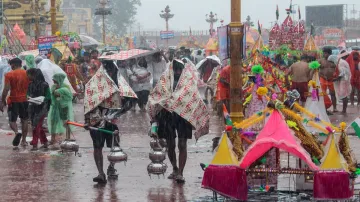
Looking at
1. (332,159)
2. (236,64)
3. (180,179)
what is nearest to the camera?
(332,159)

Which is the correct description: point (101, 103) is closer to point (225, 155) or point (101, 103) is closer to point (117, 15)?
point (225, 155)

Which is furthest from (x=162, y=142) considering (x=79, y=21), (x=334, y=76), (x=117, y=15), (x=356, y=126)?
(x=117, y=15)

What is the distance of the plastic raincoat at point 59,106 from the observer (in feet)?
48.6

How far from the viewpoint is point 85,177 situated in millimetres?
11883

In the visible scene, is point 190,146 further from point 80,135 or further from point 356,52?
point 356,52

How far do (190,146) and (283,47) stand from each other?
9.47m

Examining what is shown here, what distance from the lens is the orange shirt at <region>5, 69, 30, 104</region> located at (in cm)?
1538

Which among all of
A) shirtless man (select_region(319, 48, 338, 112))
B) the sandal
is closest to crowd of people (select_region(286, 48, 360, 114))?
shirtless man (select_region(319, 48, 338, 112))

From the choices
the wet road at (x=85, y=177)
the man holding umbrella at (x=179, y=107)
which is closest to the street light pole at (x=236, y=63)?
the man holding umbrella at (x=179, y=107)

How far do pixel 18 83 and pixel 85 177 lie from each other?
3.99m

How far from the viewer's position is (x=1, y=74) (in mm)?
23703

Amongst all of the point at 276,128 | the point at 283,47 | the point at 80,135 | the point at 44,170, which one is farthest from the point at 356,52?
the point at 276,128

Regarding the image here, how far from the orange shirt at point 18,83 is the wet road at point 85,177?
34.4 inches

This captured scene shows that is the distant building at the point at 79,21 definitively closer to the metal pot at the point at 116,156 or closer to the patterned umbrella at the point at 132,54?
the patterned umbrella at the point at 132,54
